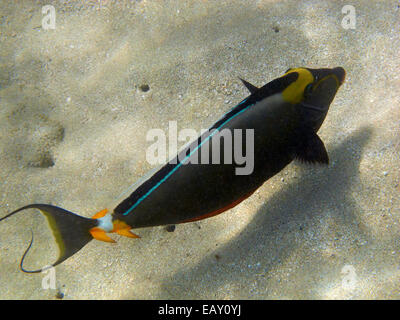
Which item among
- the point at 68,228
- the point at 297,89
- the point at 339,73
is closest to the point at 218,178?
the point at 297,89

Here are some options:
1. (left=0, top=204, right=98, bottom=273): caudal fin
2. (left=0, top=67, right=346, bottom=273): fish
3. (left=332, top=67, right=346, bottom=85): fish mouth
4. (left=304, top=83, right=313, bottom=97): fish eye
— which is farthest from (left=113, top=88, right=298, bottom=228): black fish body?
(left=332, top=67, right=346, bottom=85): fish mouth

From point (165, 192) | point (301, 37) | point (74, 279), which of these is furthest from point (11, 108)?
point (301, 37)

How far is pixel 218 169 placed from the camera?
5.27 ft

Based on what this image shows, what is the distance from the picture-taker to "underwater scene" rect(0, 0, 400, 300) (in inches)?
67.1

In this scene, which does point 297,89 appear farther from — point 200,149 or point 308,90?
point 200,149

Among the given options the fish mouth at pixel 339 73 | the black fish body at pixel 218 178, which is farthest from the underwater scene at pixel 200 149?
the fish mouth at pixel 339 73

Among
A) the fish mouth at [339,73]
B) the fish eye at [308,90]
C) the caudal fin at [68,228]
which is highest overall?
the fish mouth at [339,73]

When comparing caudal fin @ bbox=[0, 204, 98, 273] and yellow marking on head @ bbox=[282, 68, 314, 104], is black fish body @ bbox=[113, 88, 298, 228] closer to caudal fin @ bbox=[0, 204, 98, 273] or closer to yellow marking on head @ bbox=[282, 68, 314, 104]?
yellow marking on head @ bbox=[282, 68, 314, 104]

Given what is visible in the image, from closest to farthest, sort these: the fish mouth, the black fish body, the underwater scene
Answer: the black fish body, the underwater scene, the fish mouth

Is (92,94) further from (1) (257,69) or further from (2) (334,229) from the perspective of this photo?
(2) (334,229)

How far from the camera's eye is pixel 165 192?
5.16 ft

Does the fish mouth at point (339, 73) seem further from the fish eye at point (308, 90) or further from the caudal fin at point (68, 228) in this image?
the caudal fin at point (68, 228)

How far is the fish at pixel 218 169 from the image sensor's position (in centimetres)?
158

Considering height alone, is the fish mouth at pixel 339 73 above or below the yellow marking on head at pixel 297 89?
above
